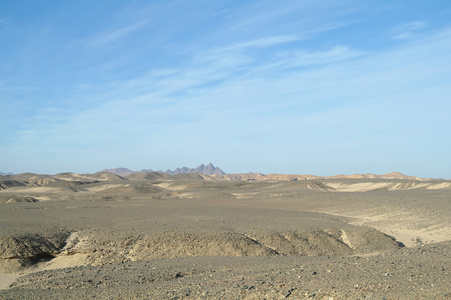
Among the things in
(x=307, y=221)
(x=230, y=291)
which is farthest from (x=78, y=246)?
(x=307, y=221)

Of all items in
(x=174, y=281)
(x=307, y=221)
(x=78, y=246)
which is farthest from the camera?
(x=307, y=221)

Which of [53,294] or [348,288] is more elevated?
[348,288]

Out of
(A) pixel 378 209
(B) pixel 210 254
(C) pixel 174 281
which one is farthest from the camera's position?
(A) pixel 378 209

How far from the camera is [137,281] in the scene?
11266 mm

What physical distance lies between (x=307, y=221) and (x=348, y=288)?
15.8 metres

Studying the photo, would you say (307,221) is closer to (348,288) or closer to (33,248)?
(33,248)

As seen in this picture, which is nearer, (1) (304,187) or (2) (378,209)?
(2) (378,209)

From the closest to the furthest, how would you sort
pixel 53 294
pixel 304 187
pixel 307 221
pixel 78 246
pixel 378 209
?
1. pixel 53 294
2. pixel 78 246
3. pixel 307 221
4. pixel 378 209
5. pixel 304 187

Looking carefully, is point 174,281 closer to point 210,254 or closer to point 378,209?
point 210,254

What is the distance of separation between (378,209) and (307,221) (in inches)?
340

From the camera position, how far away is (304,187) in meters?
59.1

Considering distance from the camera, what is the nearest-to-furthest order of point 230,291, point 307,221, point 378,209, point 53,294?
point 230,291
point 53,294
point 307,221
point 378,209

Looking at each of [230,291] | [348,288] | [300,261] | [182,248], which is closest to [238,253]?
[182,248]

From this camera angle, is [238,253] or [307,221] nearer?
[238,253]
